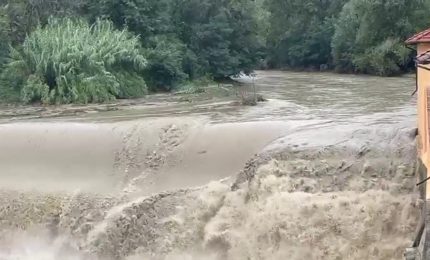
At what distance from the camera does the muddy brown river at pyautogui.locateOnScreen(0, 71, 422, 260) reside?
10758mm

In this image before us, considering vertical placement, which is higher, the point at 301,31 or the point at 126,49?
the point at 126,49

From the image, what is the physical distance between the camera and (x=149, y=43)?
89.2ft

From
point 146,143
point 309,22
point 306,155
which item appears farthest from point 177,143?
point 309,22

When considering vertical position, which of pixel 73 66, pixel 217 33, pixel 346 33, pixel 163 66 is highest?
pixel 217 33

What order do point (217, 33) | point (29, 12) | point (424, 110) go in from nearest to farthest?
point (424, 110) → point (29, 12) → point (217, 33)

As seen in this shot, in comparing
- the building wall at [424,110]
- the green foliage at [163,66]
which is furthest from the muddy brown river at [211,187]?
the green foliage at [163,66]

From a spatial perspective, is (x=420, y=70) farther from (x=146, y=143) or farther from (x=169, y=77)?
(x=169, y=77)

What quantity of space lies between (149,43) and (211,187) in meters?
15.7

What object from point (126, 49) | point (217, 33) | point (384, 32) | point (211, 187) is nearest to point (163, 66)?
point (126, 49)

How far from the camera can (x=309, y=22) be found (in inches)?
1845

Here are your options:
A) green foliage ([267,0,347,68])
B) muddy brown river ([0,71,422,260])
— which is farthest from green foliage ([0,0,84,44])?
green foliage ([267,0,347,68])

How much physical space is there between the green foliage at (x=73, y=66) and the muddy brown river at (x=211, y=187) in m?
6.15

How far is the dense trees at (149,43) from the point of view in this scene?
22.7 meters

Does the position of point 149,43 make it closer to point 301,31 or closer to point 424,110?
point 424,110
